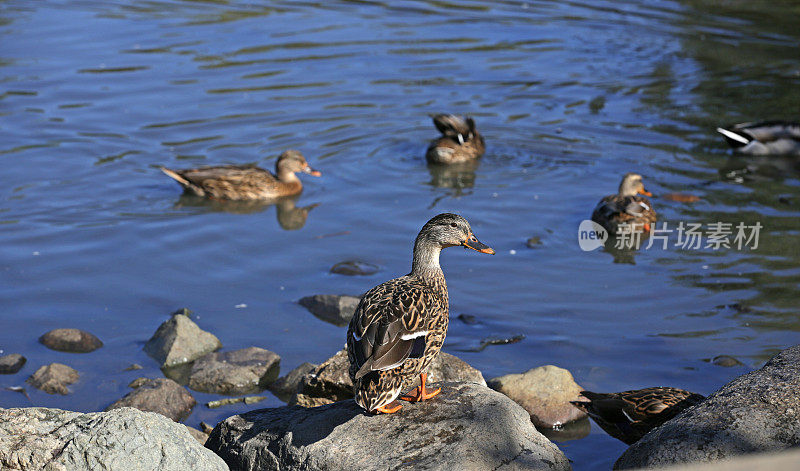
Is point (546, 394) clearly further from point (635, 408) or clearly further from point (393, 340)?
point (393, 340)

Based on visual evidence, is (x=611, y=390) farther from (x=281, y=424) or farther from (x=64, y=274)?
(x=64, y=274)

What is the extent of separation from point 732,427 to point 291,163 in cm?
805

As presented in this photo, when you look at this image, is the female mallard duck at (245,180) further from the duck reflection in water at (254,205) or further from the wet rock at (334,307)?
the wet rock at (334,307)

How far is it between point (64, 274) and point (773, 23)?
1593 cm

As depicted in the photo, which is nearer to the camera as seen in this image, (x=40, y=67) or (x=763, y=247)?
(x=763, y=247)

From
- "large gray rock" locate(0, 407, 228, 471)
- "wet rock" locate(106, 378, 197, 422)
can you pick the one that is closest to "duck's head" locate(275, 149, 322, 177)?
"wet rock" locate(106, 378, 197, 422)

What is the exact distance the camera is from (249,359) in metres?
7.44

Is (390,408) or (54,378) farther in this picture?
(54,378)

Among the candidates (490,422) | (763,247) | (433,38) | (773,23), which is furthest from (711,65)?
(490,422)

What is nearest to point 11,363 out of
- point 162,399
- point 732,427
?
point 162,399

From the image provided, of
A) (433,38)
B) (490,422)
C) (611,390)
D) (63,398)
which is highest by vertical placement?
(433,38)

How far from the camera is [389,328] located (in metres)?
5.25

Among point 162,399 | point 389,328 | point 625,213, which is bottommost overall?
point 162,399

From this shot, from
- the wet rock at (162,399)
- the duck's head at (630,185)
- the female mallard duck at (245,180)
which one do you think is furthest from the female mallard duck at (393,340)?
the female mallard duck at (245,180)
